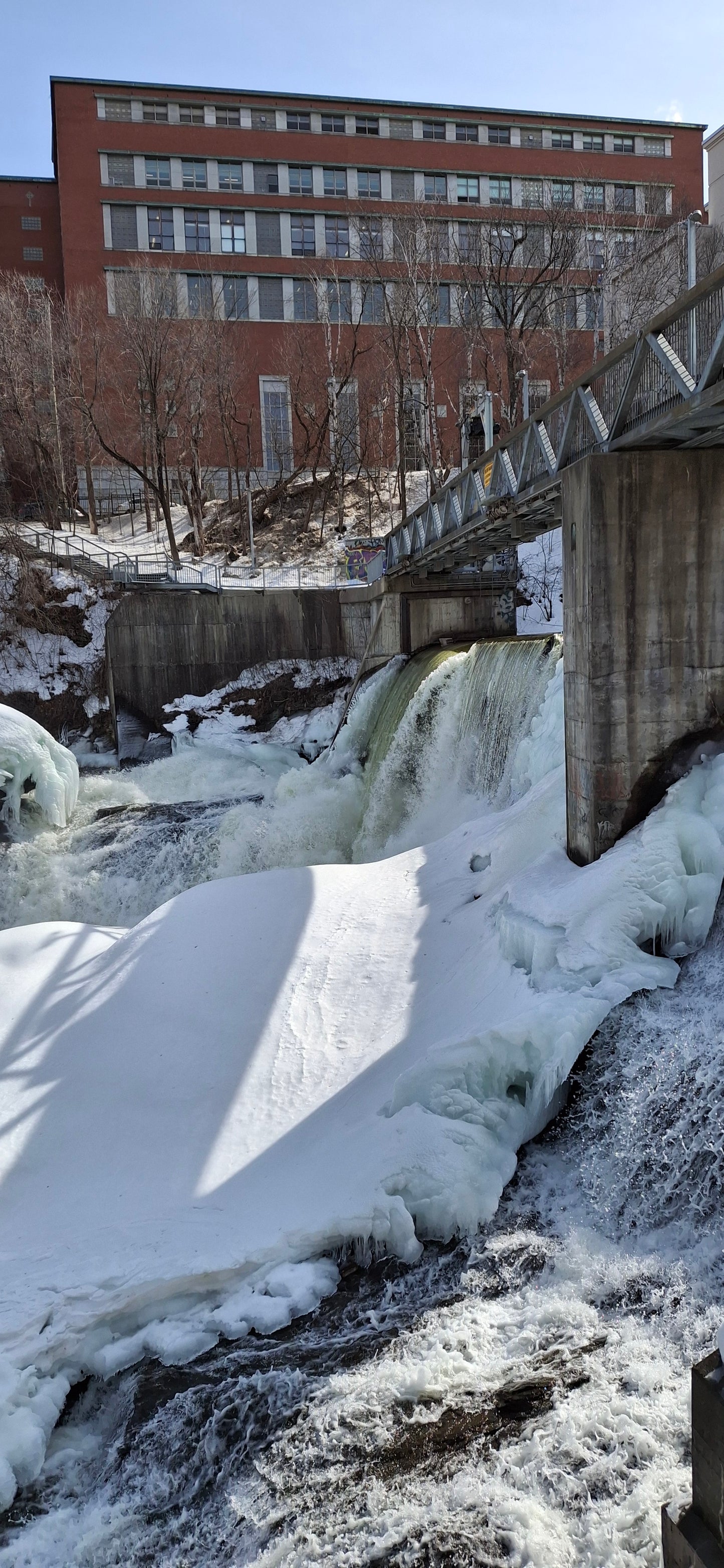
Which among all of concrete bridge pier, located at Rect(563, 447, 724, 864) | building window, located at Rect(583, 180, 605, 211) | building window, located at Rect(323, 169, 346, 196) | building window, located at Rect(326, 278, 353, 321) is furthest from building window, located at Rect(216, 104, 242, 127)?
concrete bridge pier, located at Rect(563, 447, 724, 864)

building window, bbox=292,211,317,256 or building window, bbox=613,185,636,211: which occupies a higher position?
building window, bbox=613,185,636,211

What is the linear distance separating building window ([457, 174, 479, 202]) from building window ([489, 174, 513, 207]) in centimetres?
65

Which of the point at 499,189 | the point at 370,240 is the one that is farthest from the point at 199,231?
the point at 499,189

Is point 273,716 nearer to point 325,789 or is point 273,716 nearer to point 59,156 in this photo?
point 325,789

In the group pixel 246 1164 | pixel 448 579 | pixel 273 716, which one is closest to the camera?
pixel 246 1164

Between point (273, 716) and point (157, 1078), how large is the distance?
17707 mm

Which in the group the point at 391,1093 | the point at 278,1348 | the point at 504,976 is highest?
the point at 504,976

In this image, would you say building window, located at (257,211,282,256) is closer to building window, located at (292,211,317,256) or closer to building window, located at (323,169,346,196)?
building window, located at (292,211,317,256)

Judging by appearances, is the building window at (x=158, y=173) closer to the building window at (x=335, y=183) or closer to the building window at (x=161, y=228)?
the building window at (x=161, y=228)

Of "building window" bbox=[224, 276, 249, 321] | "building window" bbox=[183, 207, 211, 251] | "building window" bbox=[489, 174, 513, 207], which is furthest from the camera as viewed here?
"building window" bbox=[489, 174, 513, 207]

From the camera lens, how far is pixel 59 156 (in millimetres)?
42438

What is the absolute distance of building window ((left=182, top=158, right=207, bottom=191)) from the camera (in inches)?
1703

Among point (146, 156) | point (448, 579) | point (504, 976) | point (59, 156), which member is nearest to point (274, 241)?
point (146, 156)

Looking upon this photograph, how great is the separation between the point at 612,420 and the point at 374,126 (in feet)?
148
